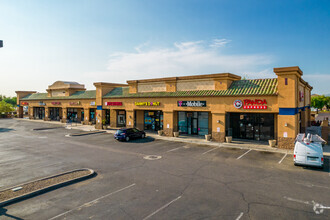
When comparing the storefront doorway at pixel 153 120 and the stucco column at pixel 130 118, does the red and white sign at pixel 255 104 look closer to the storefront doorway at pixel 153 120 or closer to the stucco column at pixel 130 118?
the storefront doorway at pixel 153 120

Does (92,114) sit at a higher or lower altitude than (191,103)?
lower

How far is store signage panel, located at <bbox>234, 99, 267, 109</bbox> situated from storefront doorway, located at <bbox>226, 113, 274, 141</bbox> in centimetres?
331

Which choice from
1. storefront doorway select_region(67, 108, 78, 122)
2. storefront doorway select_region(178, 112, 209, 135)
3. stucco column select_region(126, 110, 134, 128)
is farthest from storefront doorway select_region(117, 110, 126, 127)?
storefront doorway select_region(67, 108, 78, 122)

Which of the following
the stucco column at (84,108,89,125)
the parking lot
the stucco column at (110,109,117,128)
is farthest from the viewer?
the stucco column at (84,108,89,125)

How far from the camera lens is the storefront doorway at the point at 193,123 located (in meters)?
31.1

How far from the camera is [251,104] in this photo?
2469cm

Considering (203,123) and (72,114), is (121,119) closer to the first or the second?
(72,114)

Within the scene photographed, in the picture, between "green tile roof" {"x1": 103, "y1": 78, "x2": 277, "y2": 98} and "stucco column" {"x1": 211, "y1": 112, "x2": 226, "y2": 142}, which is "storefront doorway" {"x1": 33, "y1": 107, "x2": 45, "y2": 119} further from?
"stucco column" {"x1": 211, "y1": 112, "x2": 226, "y2": 142}

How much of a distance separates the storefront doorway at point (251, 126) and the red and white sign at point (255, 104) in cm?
329

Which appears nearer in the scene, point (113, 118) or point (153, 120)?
point (153, 120)

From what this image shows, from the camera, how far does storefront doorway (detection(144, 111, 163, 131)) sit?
3556 centimetres

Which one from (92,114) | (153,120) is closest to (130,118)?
(153,120)

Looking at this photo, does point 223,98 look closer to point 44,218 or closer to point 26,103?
point 44,218

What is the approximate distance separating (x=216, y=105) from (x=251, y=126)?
17.8 feet
